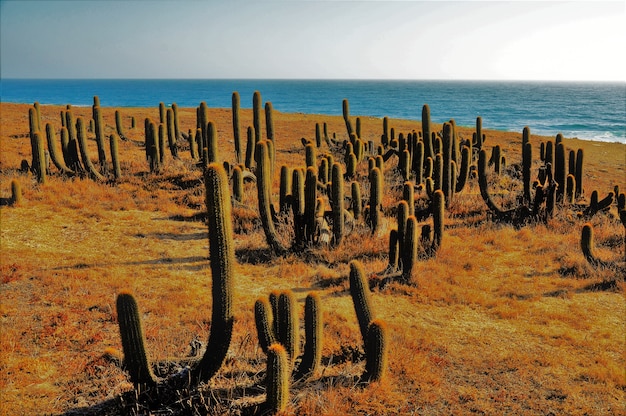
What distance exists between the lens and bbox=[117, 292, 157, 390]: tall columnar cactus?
176 inches

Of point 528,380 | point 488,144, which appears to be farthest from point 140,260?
point 488,144

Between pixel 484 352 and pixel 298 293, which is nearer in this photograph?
pixel 484 352

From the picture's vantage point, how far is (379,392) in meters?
5.22

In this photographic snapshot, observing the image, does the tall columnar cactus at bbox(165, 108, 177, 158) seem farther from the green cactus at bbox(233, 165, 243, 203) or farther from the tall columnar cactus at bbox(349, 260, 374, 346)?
the tall columnar cactus at bbox(349, 260, 374, 346)

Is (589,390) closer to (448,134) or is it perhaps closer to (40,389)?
(40,389)

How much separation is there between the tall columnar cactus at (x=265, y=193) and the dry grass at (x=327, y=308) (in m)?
0.33

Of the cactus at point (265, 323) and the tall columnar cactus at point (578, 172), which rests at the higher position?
the tall columnar cactus at point (578, 172)

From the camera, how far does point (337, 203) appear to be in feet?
30.7

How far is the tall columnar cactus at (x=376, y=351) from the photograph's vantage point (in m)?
5.11

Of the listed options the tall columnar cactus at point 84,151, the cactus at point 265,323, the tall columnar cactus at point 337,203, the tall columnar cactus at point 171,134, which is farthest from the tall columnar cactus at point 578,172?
the tall columnar cactus at point 84,151

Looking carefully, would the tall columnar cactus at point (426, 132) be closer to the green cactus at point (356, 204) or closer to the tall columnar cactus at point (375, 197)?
the green cactus at point (356, 204)

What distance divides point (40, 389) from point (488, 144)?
31.4 meters

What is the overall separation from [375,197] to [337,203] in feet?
3.34

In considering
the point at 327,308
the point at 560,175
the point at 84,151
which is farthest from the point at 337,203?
the point at 84,151
